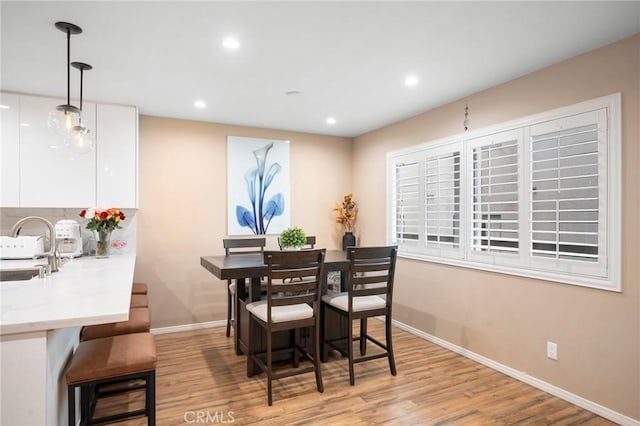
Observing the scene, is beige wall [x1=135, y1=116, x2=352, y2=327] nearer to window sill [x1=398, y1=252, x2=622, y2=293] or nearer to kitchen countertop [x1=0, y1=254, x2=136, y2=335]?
kitchen countertop [x1=0, y1=254, x2=136, y2=335]

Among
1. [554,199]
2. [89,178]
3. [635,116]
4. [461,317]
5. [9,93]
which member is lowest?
[461,317]

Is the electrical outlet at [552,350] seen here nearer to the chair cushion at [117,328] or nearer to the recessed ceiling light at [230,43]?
the chair cushion at [117,328]

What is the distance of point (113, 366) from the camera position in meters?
1.78

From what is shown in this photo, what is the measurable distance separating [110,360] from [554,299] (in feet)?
10.0

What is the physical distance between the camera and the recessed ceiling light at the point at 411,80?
123 inches

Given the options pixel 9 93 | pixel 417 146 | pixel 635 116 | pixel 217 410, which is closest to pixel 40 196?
pixel 9 93

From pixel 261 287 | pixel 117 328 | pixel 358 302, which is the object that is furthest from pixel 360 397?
pixel 117 328

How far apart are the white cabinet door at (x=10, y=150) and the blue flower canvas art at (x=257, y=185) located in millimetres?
2101

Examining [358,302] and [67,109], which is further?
[358,302]

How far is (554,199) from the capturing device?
2822mm

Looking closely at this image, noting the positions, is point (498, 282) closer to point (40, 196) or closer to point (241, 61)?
point (241, 61)

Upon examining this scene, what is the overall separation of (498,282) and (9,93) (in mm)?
4809

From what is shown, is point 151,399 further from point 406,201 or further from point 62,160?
point 406,201

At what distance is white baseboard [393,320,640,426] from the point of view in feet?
8.06
